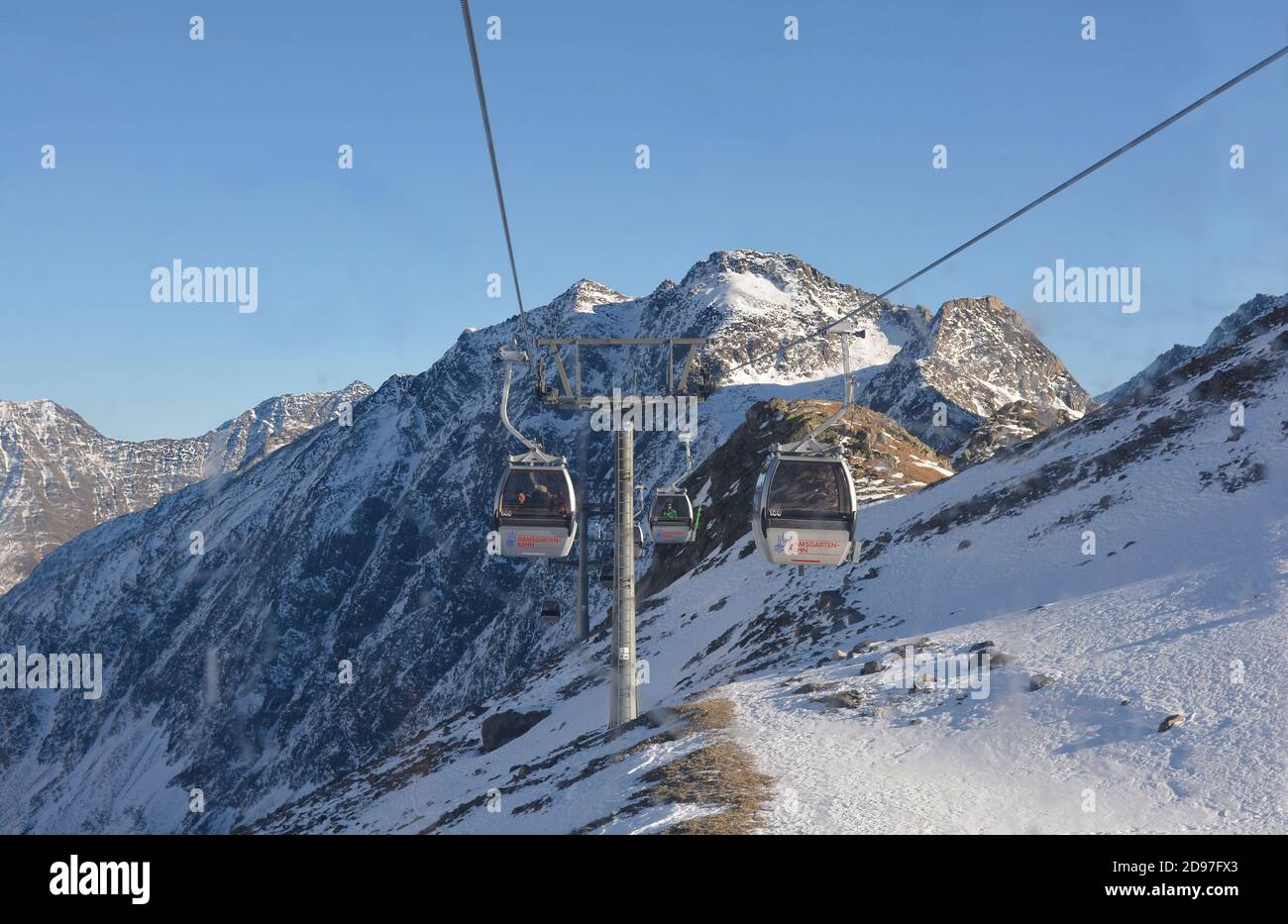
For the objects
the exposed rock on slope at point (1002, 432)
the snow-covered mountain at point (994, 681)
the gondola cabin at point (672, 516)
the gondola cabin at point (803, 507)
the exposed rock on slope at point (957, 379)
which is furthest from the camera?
the exposed rock on slope at point (957, 379)

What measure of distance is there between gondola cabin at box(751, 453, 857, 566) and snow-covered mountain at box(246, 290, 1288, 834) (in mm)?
4702

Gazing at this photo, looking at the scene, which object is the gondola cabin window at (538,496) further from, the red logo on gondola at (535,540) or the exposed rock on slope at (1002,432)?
the exposed rock on slope at (1002,432)

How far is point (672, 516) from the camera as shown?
40.7 meters

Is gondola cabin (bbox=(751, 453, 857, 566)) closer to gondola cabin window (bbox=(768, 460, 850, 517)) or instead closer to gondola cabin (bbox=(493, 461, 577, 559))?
gondola cabin window (bbox=(768, 460, 850, 517))

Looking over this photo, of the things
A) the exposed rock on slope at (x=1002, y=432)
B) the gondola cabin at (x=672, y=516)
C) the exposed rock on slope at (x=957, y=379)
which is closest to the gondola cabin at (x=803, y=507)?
the gondola cabin at (x=672, y=516)

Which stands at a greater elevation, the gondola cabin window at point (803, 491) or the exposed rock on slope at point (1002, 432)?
the exposed rock on slope at point (1002, 432)

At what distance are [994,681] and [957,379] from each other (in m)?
153

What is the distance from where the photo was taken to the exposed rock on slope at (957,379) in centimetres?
15450

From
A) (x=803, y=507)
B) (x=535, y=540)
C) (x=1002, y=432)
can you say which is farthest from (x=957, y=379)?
(x=803, y=507)

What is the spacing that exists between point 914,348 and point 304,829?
540 feet

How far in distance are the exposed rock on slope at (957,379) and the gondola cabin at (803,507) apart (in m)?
131
